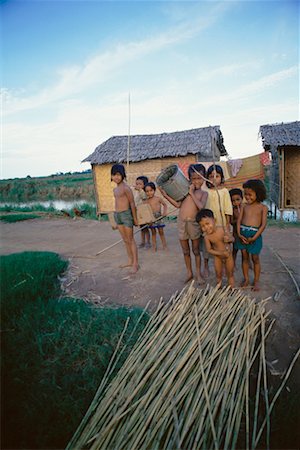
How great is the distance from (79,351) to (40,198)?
20377 millimetres

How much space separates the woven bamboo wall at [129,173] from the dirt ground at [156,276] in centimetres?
370

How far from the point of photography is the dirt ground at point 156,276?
2400 millimetres

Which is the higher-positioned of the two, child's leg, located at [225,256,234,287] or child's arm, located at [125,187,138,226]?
child's arm, located at [125,187,138,226]

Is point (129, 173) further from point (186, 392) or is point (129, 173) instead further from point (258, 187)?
point (186, 392)

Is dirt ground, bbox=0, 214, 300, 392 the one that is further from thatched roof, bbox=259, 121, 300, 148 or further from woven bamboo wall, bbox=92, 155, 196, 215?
woven bamboo wall, bbox=92, 155, 196, 215

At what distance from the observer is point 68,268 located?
399cm

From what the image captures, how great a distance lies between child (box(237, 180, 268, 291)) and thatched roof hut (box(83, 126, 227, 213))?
6133 millimetres

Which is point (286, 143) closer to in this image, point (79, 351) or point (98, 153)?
point (98, 153)

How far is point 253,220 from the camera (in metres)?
3.04

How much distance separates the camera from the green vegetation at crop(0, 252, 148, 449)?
1692 mm

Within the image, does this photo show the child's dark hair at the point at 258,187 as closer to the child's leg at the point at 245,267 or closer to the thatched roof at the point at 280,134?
the child's leg at the point at 245,267

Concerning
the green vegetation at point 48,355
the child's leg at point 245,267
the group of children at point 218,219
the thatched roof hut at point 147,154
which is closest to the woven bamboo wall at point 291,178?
the thatched roof hut at point 147,154

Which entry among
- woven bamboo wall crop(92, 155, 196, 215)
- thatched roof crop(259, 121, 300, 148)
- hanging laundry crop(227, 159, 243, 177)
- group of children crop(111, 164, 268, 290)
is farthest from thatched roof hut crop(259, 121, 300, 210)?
group of children crop(111, 164, 268, 290)

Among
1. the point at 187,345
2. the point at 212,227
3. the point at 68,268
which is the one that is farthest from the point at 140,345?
the point at 68,268
